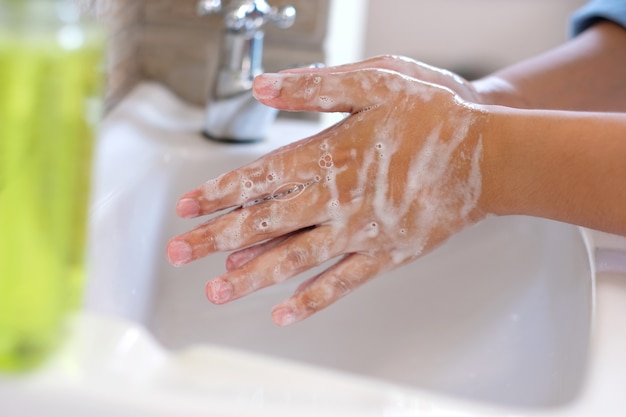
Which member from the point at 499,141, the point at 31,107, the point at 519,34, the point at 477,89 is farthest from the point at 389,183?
the point at 519,34

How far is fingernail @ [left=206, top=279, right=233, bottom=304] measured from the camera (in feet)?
1.68

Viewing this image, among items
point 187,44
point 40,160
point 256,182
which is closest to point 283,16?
point 187,44

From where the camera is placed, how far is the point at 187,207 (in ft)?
1.74

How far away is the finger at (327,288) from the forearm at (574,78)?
229mm

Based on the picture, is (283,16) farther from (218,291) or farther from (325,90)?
(218,291)

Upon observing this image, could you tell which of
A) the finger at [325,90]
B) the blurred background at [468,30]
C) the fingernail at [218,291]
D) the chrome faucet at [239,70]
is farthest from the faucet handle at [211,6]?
the blurred background at [468,30]

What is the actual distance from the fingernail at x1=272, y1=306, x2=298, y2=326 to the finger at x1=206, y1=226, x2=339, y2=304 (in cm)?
2

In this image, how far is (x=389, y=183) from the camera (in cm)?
54

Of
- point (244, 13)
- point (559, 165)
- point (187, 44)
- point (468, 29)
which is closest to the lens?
point (559, 165)

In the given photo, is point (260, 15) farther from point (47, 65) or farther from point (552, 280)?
point (47, 65)

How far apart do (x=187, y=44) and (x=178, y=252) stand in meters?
0.44

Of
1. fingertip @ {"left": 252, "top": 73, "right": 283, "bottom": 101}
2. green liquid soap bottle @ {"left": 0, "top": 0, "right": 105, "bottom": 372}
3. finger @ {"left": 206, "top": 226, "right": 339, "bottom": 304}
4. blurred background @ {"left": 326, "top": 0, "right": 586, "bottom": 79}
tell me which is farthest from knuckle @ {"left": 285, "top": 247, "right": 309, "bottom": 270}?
blurred background @ {"left": 326, "top": 0, "right": 586, "bottom": 79}

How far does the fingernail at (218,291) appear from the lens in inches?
20.1

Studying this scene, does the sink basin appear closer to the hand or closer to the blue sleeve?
the hand
